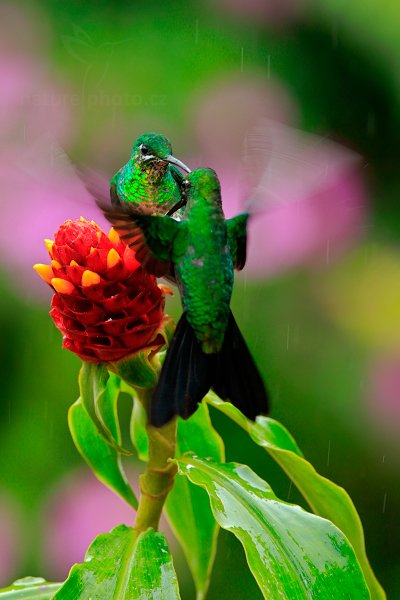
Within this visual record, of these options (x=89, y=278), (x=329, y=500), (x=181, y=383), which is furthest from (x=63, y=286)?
(x=329, y=500)

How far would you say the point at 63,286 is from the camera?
70 cm

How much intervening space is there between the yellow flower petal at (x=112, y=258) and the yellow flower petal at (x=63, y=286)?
0.12ft

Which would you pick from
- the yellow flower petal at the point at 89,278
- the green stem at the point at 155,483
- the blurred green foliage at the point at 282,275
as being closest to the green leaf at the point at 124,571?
the green stem at the point at 155,483

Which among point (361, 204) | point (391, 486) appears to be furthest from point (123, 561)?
point (361, 204)

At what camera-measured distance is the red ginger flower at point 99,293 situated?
71 centimetres

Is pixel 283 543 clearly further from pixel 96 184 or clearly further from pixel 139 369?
pixel 96 184

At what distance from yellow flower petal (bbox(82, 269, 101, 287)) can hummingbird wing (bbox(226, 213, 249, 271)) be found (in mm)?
136

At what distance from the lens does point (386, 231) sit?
1659 mm

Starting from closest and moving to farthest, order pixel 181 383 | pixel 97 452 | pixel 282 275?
1. pixel 181 383
2. pixel 97 452
3. pixel 282 275

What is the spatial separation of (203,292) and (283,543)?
0.22m

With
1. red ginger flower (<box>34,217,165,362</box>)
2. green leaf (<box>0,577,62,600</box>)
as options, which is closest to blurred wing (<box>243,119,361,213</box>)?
red ginger flower (<box>34,217,165,362</box>)

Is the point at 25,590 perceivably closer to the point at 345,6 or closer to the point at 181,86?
the point at 181,86

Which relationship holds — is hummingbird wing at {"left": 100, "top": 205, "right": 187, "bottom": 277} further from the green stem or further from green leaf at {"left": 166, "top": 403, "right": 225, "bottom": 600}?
green leaf at {"left": 166, "top": 403, "right": 225, "bottom": 600}

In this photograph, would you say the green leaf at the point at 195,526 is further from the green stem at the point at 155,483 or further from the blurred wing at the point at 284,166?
the blurred wing at the point at 284,166
